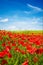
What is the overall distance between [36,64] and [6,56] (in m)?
0.48

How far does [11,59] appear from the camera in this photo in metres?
3.27

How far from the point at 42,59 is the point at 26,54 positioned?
1.38 ft

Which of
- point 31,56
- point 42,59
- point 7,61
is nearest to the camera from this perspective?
point 7,61

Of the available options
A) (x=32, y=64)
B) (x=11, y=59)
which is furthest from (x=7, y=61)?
(x=32, y=64)

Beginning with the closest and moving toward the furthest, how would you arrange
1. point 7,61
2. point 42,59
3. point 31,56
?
point 7,61, point 42,59, point 31,56

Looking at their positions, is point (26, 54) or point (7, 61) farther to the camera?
point (26, 54)

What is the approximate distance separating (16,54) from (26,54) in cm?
19

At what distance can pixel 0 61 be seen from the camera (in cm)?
330

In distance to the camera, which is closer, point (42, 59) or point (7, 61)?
point (7, 61)

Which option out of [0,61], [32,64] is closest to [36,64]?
[32,64]

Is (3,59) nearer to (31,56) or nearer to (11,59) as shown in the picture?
(11,59)

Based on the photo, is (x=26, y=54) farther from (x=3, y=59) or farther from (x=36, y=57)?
(x=3, y=59)

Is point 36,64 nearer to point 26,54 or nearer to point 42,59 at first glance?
point 42,59

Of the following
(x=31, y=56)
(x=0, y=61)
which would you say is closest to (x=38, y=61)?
(x=31, y=56)
